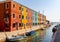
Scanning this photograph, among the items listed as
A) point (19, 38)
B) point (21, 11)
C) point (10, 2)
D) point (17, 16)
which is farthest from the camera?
point (21, 11)

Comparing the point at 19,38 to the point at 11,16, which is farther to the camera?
the point at 11,16

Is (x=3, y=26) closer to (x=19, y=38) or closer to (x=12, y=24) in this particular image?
(x=12, y=24)

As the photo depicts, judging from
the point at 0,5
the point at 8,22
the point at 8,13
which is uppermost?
the point at 0,5

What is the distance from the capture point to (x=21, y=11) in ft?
157

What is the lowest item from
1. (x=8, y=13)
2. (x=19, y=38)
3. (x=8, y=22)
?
(x=19, y=38)

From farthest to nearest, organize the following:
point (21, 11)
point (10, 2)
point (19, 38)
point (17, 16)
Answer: point (21, 11) → point (17, 16) → point (10, 2) → point (19, 38)

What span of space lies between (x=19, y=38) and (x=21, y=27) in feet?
59.1

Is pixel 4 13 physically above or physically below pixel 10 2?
below

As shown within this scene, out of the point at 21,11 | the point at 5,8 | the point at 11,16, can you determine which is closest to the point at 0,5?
the point at 5,8

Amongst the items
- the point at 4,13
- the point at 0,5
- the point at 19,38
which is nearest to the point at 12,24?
the point at 4,13

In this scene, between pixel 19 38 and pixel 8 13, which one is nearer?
pixel 19 38

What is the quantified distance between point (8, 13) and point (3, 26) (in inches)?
165

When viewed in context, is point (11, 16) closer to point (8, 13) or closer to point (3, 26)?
point (8, 13)

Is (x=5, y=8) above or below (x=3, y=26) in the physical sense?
above
